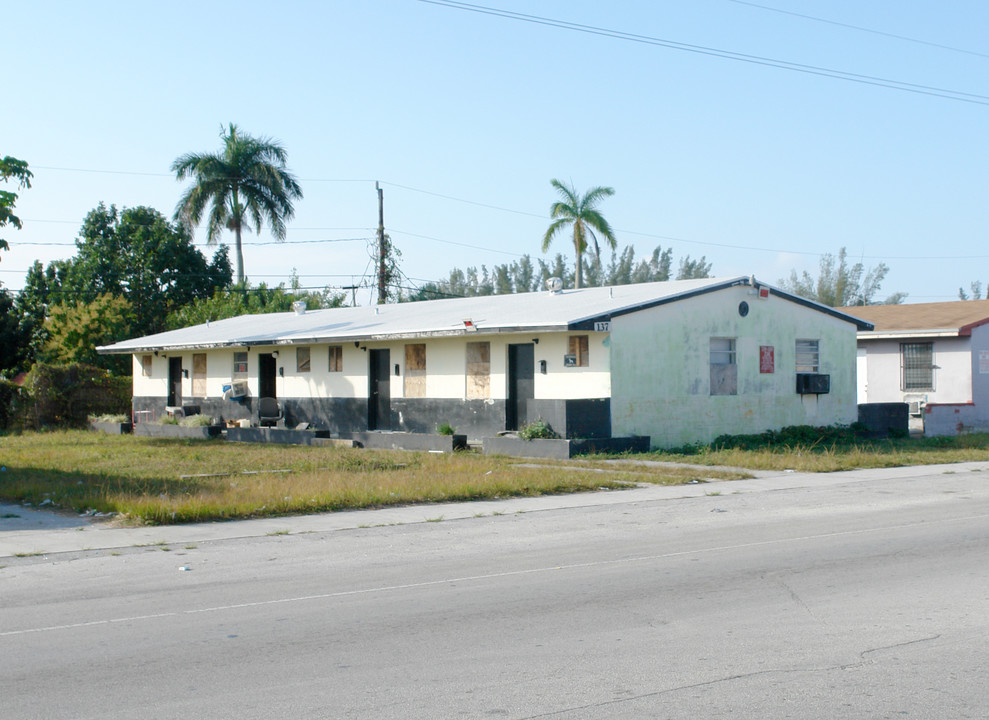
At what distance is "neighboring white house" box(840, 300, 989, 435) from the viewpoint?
102ft

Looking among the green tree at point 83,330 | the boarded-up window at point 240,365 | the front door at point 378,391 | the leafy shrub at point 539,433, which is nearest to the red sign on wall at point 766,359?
the leafy shrub at point 539,433

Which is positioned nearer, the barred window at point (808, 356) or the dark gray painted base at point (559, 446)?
the dark gray painted base at point (559, 446)

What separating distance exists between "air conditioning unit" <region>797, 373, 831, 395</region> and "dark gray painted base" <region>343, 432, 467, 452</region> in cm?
932

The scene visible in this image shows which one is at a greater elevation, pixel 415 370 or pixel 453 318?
pixel 453 318

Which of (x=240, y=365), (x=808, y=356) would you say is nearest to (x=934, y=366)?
(x=808, y=356)

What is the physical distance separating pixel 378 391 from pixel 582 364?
7.11 m

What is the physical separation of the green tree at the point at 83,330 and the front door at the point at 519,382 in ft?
73.9

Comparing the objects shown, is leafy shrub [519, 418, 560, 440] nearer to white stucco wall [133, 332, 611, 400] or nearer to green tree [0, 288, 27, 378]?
white stucco wall [133, 332, 611, 400]

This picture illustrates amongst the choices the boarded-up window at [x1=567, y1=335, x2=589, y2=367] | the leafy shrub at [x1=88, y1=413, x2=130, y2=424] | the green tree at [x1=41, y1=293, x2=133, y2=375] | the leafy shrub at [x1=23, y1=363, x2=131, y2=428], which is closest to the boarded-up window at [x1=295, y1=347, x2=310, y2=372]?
the leafy shrub at [x1=88, y1=413, x2=130, y2=424]

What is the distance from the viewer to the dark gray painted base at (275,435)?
93.2 feet

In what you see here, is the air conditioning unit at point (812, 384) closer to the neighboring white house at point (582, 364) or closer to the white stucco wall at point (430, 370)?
the neighboring white house at point (582, 364)

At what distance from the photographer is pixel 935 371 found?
1257 inches

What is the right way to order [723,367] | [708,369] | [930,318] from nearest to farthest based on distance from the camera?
1. [708,369]
2. [723,367]
3. [930,318]

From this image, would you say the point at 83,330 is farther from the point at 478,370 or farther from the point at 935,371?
the point at 935,371
